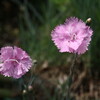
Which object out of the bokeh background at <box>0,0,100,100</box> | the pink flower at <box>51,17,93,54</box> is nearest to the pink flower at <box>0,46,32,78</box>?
the pink flower at <box>51,17,93,54</box>

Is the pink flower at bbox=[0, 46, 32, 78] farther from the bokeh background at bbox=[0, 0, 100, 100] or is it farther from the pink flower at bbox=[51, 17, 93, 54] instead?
the bokeh background at bbox=[0, 0, 100, 100]

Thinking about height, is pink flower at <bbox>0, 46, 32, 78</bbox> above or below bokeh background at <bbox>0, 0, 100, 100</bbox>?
below

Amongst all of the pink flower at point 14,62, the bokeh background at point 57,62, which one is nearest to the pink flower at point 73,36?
the pink flower at point 14,62

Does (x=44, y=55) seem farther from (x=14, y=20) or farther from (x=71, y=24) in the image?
(x=71, y=24)

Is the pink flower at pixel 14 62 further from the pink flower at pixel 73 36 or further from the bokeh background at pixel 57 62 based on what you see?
the bokeh background at pixel 57 62

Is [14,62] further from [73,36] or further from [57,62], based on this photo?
[57,62]

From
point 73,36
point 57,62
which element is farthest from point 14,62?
point 57,62
